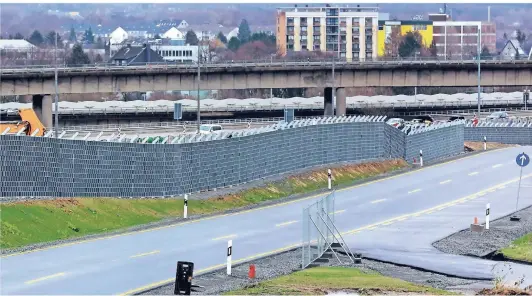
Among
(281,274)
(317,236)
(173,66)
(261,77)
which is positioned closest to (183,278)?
(281,274)

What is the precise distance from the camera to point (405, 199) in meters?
56.5

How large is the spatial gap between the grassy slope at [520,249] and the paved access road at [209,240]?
3.17m

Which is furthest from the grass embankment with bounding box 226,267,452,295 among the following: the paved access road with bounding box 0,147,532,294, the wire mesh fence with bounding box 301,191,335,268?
the paved access road with bounding box 0,147,532,294

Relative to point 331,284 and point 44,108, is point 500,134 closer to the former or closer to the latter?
point 44,108

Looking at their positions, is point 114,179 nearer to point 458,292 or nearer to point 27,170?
point 27,170

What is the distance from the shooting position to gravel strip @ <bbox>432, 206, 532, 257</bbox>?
140 ft

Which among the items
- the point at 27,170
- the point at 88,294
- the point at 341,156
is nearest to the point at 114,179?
the point at 27,170

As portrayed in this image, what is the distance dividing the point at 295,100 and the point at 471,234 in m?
122

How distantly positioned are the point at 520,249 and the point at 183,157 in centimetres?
1474

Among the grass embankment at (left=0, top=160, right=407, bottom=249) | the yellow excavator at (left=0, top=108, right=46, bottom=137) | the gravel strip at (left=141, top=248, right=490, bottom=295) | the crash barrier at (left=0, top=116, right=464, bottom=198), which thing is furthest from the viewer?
the yellow excavator at (left=0, top=108, right=46, bottom=137)

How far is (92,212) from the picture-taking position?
45125mm

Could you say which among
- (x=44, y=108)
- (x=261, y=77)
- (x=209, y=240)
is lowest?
(x=44, y=108)

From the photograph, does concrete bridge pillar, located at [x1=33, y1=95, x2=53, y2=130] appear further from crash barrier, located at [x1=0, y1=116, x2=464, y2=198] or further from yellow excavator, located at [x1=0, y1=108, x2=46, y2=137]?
crash barrier, located at [x1=0, y1=116, x2=464, y2=198]

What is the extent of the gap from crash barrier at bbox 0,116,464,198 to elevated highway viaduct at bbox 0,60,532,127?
161 feet
